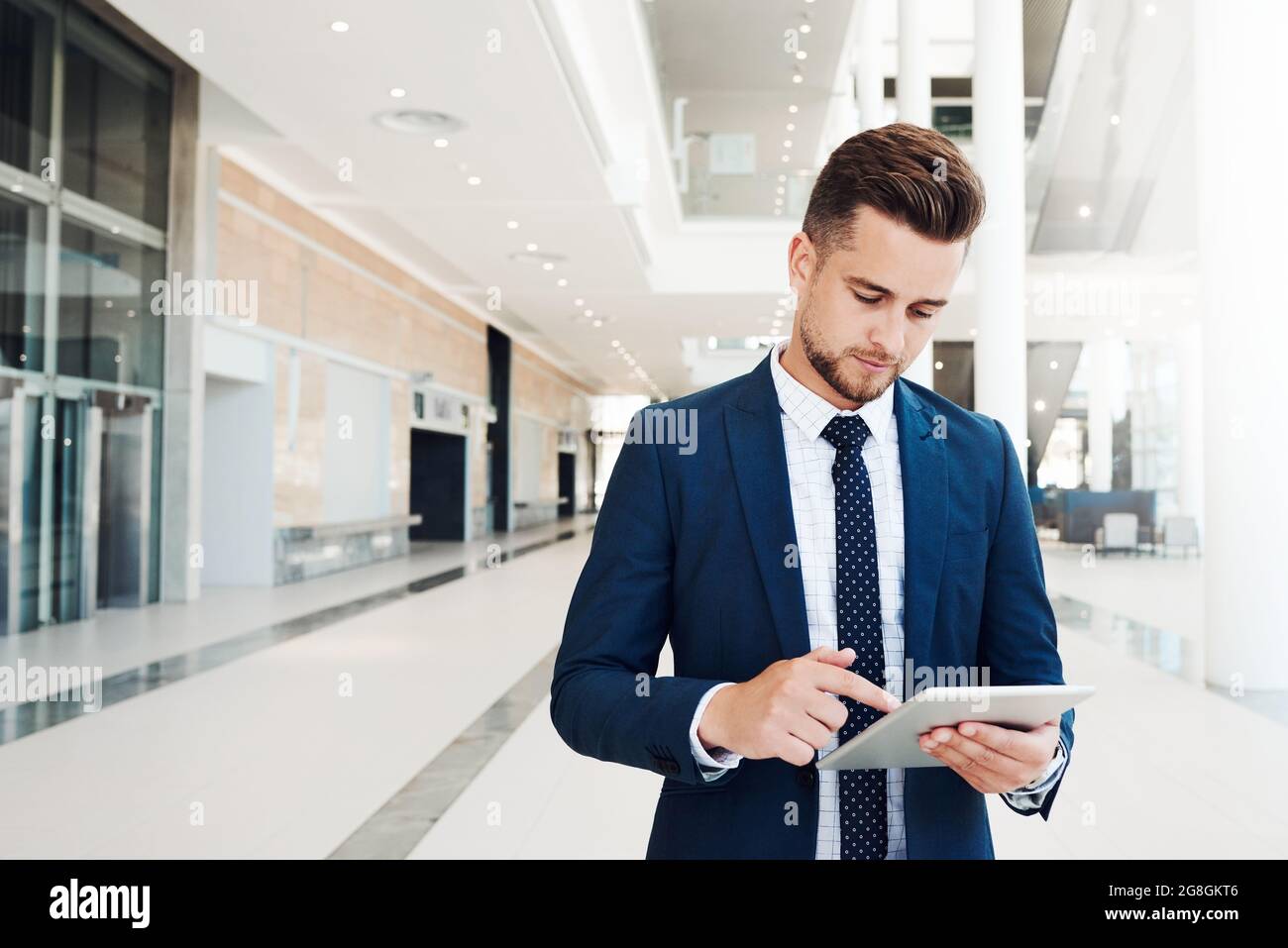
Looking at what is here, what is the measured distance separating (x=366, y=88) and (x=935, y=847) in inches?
328

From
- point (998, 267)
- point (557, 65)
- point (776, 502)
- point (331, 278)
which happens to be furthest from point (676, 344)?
point (776, 502)

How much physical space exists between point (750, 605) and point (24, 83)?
31.4 feet

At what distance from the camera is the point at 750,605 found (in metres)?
1.27

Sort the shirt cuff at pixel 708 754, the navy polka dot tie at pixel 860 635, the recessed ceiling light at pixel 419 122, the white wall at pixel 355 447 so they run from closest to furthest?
the shirt cuff at pixel 708 754, the navy polka dot tie at pixel 860 635, the recessed ceiling light at pixel 419 122, the white wall at pixel 355 447

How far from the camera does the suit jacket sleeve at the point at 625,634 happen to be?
119 cm

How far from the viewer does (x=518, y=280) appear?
54.8ft

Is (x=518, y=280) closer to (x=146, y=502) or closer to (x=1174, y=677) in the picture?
(x=146, y=502)

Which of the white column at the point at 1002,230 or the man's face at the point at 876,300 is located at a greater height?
the white column at the point at 1002,230

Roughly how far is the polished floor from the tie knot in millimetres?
2676

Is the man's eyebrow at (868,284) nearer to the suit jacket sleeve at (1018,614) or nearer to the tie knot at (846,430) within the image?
the tie knot at (846,430)

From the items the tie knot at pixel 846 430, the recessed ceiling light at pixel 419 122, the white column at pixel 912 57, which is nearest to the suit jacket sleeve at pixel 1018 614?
the tie knot at pixel 846 430

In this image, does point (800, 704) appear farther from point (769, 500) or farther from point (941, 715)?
point (769, 500)

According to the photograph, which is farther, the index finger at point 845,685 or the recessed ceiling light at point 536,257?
the recessed ceiling light at point 536,257

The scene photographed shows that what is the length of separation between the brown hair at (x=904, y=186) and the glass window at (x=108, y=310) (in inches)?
370
